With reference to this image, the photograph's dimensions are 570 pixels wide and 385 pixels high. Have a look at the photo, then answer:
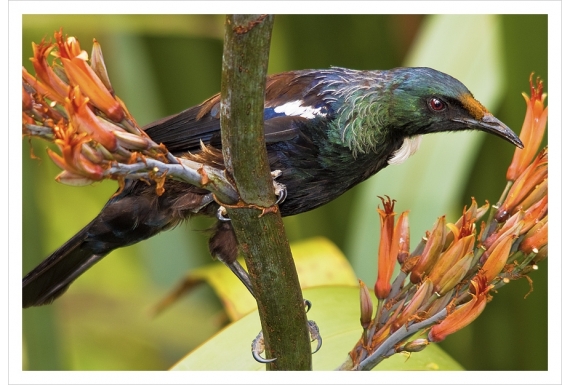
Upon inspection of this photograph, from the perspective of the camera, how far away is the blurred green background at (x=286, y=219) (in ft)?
7.89

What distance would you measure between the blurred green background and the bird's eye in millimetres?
364

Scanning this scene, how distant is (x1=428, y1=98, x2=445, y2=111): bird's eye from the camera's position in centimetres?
210

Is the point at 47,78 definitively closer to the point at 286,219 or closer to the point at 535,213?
the point at 535,213

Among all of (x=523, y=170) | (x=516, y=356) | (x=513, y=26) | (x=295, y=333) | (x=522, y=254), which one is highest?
(x=513, y=26)

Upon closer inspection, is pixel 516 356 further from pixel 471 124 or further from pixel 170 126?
pixel 170 126

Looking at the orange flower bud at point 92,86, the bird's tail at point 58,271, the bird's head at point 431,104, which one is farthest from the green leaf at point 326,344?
the orange flower bud at point 92,86

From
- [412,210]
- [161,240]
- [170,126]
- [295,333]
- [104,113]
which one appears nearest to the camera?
[104,113]

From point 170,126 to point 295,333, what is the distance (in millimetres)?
930

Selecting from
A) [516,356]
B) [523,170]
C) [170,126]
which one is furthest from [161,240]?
[523,170]

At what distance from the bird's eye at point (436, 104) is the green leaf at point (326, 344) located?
0.61 m

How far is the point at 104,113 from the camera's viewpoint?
1308mm

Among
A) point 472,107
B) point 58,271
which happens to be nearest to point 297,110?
point 472,107

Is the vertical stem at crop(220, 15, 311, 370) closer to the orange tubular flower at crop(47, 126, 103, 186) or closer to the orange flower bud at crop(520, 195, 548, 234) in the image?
the orange tubular flower at crop(47, 126, 103, 186)

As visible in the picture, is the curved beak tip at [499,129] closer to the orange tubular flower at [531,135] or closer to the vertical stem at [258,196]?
the orange tubular flower at [531,135]
